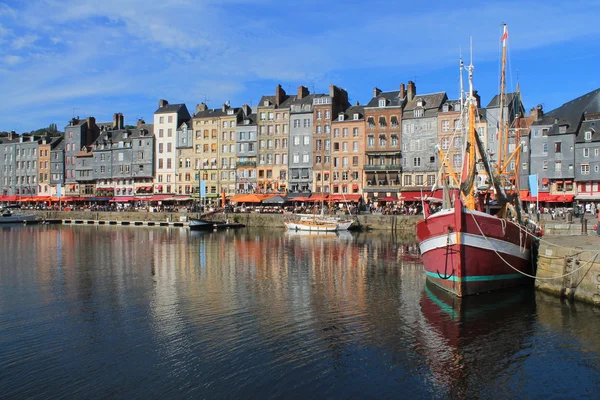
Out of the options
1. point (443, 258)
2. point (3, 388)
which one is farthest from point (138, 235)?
point (3, 388)

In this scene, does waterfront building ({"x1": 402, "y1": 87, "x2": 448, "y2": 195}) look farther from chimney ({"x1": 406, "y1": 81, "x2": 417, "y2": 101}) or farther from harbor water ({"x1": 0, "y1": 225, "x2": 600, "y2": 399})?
harbor water ({"x1": 0, "y1": 225, "x2": 600, "y2": 399})

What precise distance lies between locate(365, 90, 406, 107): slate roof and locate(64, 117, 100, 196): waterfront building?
59.9 metres

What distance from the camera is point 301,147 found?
299 feet

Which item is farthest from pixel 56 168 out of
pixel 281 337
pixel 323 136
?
pixel 281 337

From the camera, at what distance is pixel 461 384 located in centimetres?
1466

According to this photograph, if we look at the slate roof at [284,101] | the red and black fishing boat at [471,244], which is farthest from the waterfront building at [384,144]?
the red and black fishing boat at [471,244]

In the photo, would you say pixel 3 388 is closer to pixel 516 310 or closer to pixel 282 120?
pixel 516 310

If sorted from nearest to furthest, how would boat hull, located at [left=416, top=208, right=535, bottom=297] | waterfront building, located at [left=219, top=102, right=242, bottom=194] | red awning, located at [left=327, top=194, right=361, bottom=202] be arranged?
1. boat hull, located at [left=416, top=208, right=535, bottom=297]
2. red awning, located at [left=327, top=194, right=361, bottom=202]
3. waterfront building, located at [left=219, top=102, right=242, bottom=194]

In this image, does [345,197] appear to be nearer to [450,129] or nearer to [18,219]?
[450,129]

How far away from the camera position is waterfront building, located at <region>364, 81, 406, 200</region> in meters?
83.8

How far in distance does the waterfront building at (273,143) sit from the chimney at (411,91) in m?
19.7

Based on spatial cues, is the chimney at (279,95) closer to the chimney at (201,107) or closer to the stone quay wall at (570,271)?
the chimney at (201,107)

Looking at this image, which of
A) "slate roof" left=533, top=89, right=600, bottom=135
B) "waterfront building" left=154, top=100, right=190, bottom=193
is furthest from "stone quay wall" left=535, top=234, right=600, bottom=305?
"waterfront building" left=154, top=100, right=190, bottom=193

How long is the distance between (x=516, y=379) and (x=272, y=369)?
656cm
